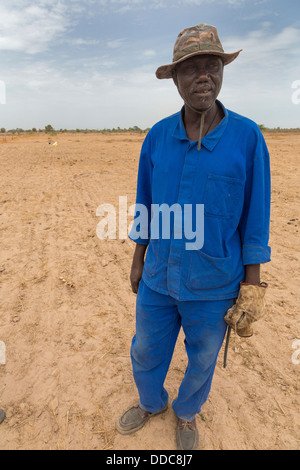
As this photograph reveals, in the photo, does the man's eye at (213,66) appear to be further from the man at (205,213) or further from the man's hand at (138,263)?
the man's hand at (138,263)

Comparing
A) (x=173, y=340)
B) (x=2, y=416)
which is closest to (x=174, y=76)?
(x=173, y=340)

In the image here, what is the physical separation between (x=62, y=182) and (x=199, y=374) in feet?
25.8

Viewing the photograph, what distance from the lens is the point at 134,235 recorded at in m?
1.86

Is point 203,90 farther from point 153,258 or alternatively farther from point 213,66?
point 153,258

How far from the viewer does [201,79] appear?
135cm

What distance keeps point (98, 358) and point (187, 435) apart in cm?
98

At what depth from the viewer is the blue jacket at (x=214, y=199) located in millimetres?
1359

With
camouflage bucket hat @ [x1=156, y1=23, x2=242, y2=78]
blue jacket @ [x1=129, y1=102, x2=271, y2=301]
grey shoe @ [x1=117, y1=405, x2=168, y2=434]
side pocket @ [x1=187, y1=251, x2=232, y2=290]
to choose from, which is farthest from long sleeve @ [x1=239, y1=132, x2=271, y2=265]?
grey shoe @ [x1=117, y1=405, x2=168, y2=434]

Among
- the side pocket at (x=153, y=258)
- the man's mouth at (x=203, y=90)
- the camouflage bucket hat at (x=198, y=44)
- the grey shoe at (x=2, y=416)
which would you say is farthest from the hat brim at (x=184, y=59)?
the grey shoe at (x=2, y=416)

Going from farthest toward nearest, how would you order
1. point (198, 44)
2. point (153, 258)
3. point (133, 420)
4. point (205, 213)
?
point (133, 420)
point (153, 258)
point (205, 213)
point (198, 44)

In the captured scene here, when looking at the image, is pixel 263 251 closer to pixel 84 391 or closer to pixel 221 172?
pixel 221 172

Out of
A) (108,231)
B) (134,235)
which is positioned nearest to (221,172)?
(134,235)

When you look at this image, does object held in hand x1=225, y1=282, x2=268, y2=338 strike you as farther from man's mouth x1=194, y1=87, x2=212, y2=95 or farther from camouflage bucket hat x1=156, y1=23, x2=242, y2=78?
camouflage bucket hat x1=156, y1=23, x2=242, y2=78

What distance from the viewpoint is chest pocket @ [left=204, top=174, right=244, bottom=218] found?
53.8 inches
